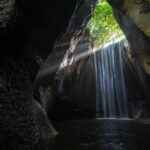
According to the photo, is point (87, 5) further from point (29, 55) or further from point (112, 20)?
point (29, 55)

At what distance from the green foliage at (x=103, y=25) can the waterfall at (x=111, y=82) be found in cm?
95

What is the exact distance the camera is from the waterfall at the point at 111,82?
20.4 m

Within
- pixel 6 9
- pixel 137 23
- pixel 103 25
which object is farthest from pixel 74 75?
pixel 6 9

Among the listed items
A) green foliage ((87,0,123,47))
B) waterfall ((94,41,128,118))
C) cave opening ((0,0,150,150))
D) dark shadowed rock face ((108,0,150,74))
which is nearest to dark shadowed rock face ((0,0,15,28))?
cave opening ((0,0,150,150))

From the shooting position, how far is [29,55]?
6762 mm

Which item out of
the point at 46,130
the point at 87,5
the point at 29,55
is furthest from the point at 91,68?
the point at 29,55

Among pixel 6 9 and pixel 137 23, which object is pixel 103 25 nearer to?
pixel 137 23

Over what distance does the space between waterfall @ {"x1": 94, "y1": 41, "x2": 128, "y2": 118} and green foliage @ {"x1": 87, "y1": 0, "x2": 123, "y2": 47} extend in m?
0.95

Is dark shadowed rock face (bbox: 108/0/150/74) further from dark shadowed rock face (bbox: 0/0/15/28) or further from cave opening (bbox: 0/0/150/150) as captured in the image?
dark shadowed rock face (bbox: 0/0/15/28)

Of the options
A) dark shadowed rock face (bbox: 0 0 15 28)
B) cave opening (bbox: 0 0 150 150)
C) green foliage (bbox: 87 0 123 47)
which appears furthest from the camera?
green foliage (bbox: 87 0 123 47)

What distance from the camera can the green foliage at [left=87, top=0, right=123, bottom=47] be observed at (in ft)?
73.1

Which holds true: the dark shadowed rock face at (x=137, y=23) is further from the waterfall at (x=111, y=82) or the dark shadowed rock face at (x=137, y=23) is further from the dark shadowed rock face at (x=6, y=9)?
the dark shadowed rock face at (x=6, y=9)

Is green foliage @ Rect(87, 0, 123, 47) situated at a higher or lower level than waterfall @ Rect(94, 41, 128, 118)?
higher

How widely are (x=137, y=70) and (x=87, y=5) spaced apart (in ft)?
21.0
